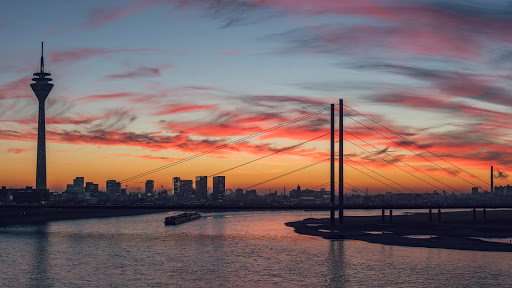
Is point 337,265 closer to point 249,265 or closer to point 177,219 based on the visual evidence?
point 249,265

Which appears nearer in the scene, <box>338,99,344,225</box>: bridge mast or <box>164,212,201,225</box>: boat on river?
<box>338,99,344,225</box>: bridge mast

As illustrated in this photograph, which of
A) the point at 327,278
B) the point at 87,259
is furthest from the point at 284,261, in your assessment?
the point at 87,259

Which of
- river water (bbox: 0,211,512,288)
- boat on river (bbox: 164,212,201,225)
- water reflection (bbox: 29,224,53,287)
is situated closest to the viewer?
water reflection (bbox: 29,224,53,287)

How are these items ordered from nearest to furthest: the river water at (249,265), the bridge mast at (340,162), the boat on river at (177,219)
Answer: the river water at (249,265) < the bridge mast at (340,162) < the boat on river at (177,219)

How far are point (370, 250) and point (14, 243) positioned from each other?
173ft

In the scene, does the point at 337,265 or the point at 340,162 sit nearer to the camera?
the point at 337,265

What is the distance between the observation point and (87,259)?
2424 inches

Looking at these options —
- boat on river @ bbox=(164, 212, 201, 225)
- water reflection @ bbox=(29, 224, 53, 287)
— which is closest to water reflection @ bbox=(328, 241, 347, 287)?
water reflection @ bbox=(29, 224, 53, 287)

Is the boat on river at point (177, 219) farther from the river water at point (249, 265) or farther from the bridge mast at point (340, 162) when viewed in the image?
the river water at point (249, 265)

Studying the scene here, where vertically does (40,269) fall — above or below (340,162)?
below

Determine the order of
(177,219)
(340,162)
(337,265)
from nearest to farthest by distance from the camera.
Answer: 1. (337,265)
2. (340,162)
3. (177,219)

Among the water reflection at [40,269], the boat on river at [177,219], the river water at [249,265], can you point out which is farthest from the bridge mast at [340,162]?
the water reflection at [40,269]

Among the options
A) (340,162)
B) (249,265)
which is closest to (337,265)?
(249,265)

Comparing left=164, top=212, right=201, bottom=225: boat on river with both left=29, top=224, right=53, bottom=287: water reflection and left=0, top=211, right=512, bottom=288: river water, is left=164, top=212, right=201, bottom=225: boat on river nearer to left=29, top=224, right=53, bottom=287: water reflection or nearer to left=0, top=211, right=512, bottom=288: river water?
left=0, top=211, right=512, bottom=288: river water
